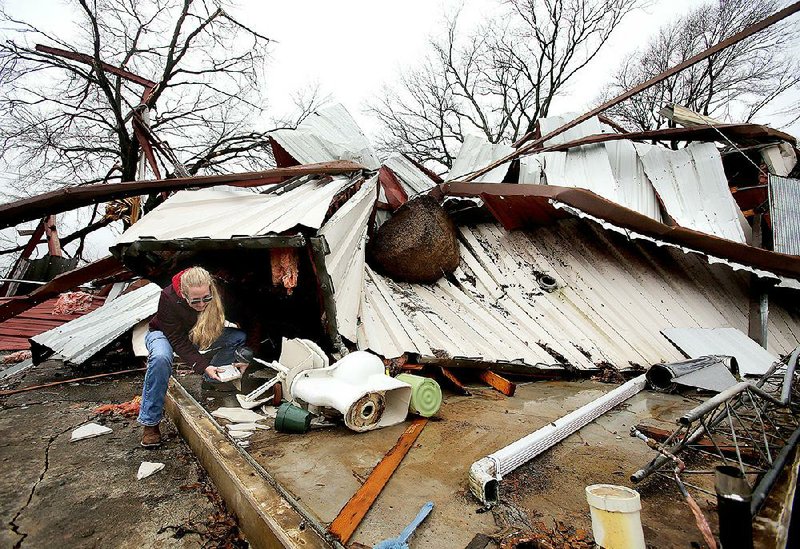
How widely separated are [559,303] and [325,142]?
4.75 meters

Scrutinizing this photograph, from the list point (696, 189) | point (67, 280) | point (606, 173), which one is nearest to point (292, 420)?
point (67, 280)

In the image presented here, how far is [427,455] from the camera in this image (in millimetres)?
2859

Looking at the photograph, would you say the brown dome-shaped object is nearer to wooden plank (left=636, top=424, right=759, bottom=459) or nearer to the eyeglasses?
the eyeglasses

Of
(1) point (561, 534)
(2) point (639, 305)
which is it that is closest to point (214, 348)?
(1) point (561, 534)

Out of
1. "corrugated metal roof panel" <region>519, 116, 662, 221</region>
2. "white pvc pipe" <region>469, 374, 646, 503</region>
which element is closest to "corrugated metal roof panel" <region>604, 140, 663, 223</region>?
"corrugated metal roof panel" <region>519, 116, 662, 221</region>

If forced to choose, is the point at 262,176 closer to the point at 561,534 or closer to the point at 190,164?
the point at 561,534

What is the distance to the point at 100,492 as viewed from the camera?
2.42 m

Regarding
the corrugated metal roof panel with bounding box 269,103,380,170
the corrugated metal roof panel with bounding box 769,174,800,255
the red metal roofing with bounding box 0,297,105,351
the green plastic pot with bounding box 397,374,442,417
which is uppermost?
the corrugated metal roof panel with bounding box 269,103,380,170

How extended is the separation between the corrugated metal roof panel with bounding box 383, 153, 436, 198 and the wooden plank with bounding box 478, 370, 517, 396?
3897mm

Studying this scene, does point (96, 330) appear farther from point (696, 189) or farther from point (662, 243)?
point (696, 189)

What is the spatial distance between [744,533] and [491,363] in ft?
11.8

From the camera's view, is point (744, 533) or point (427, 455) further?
point (427, 455)

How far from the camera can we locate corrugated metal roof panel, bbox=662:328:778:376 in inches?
224

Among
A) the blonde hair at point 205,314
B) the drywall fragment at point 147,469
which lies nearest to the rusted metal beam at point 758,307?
the blonde hair at point 205,314
